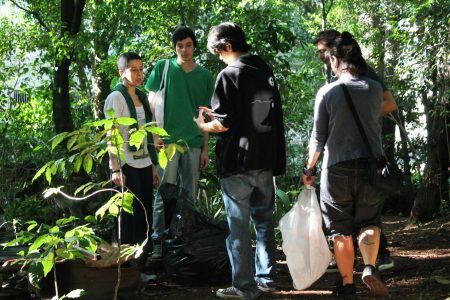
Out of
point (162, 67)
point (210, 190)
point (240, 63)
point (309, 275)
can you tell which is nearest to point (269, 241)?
point (309, 275)

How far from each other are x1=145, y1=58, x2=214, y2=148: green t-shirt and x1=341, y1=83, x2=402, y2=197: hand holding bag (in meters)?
1.70

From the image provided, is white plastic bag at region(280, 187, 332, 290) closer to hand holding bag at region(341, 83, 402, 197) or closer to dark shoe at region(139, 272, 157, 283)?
hand holding bag at region(341, 83, 402, 197)

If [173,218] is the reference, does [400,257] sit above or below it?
below

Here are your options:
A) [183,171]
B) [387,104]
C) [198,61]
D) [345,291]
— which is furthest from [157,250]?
[198,61]

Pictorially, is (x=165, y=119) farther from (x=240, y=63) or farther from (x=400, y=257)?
(x=400, y=257)

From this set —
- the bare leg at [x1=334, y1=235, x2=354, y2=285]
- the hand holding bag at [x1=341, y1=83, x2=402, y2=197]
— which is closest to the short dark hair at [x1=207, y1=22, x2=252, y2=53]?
the hand holding bag at [x1=341, y1=83, x2=402, y2=197]

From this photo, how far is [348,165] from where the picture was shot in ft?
14.2

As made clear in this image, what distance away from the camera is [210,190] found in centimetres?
823

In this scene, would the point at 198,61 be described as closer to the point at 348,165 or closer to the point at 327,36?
the point at 327,36

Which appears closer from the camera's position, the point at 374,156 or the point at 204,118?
the point at 374,156

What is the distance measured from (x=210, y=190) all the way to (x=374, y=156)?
4126mm

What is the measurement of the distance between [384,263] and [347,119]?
161cm

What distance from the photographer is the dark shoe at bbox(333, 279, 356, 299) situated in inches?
173

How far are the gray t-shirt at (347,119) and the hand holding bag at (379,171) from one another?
23 mm
